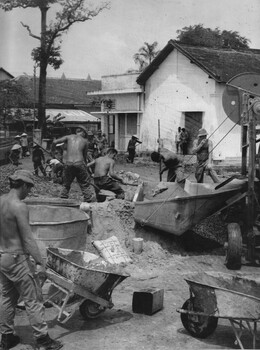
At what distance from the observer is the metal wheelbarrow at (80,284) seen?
223 inches

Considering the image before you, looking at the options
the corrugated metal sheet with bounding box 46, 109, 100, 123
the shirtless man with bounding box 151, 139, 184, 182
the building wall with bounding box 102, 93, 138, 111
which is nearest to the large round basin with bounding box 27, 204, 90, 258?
the shirtless man with bounding box 151, 139, 184, 182

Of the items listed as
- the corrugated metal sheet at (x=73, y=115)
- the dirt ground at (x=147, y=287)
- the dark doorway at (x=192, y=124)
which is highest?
the corrugated metal sheet at (x=73, y=115)

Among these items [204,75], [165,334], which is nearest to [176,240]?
[165,334]

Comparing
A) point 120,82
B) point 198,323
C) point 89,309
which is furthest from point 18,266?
point 120,82

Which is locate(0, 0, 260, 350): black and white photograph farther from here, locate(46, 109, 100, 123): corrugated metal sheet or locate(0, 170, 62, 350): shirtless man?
locate(46, 109, 100, 123): corrugated metal sheet

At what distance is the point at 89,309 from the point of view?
6.11m

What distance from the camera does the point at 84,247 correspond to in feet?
27.5

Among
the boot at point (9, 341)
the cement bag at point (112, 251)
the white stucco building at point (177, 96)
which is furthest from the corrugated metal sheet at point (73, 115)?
the boot at point (9, 341)

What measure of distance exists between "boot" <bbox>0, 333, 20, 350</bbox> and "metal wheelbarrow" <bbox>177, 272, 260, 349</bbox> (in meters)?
1.70

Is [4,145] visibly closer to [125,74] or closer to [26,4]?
[26,4]

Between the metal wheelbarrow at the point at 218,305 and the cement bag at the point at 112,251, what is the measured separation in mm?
2785

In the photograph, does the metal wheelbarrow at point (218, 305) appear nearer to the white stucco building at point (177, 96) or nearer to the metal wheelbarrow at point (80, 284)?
the metal wheelbarrow at point (80, 284)

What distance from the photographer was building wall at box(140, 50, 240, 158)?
22.4 metres

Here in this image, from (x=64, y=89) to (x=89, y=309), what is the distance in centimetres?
3675
